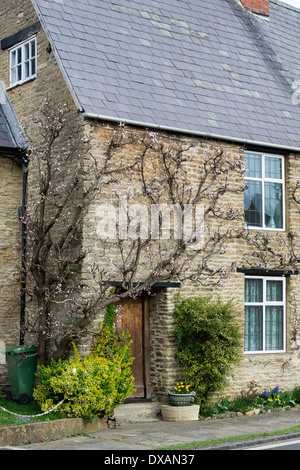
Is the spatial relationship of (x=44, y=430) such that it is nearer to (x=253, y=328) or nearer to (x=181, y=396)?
(x=181, y=396)

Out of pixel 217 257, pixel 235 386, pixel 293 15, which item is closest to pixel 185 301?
pixel 217 257

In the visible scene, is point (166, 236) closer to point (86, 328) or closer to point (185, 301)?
point (185, 301)

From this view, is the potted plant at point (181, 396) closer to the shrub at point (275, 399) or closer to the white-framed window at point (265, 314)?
the shrub at point (275, 399)

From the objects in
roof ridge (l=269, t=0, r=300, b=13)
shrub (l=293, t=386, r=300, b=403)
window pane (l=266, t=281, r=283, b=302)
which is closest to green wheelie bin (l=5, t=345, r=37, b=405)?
window pane (l=266, t=281, r=283, b=302)

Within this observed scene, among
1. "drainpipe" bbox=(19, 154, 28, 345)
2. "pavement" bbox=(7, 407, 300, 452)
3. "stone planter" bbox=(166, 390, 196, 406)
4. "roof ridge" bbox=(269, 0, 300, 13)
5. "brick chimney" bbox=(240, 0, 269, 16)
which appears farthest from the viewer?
"roof ridge" bbox=(269, 0, 300, 13)

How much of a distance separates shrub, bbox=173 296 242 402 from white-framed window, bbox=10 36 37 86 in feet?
20.8

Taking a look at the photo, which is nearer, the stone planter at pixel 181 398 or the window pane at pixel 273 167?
the stone planter at pixel 181 398

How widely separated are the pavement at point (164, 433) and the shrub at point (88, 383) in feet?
1.73

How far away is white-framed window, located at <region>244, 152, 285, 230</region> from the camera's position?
16.4 metres

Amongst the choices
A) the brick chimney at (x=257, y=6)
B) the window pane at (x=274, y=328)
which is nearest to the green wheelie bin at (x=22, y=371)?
the window pane at (x=274, y=328)

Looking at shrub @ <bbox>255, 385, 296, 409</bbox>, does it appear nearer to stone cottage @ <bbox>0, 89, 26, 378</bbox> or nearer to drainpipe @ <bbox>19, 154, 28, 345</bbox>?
drainpipe @ <bbox>19, 154, 28, 345</bbox>

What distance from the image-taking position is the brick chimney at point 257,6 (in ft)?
68.4

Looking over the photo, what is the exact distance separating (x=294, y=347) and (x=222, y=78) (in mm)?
6821

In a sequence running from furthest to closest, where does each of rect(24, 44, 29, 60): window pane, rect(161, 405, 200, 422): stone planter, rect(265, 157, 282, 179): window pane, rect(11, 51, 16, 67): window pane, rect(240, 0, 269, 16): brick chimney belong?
rect(240, 0, 269, 16): brick chimney < rect(11, 51, 16, 67): window pane < rect(265, 157, 282, 179): window pane < rect(24, 44, 29, 60): window pane < rect(161, 405, 200, 422): stone planter
